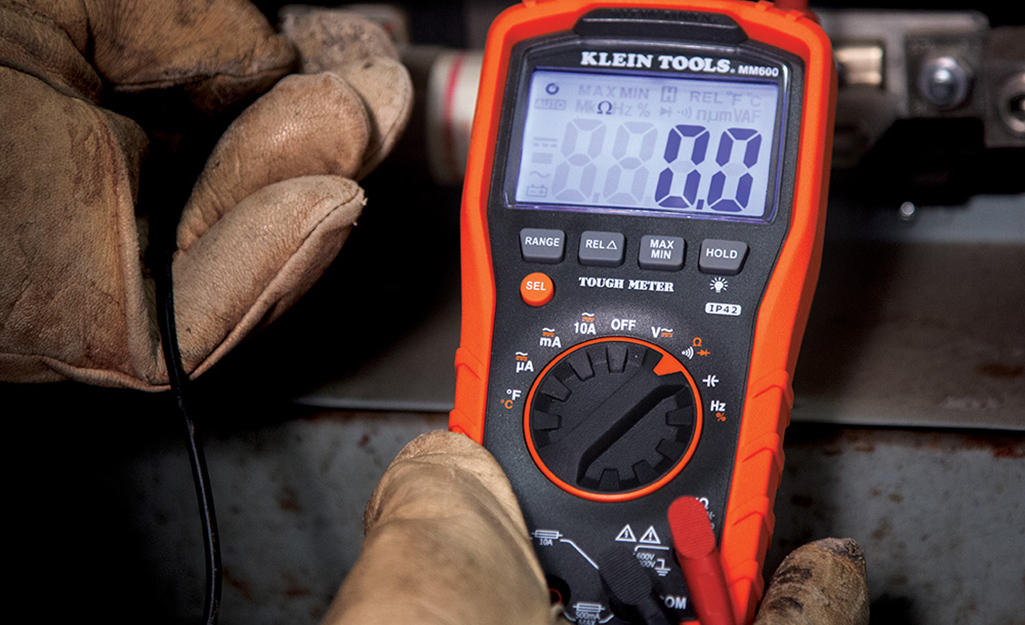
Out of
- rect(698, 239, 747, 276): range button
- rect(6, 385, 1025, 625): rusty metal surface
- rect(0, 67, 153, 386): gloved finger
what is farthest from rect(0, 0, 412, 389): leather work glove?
rect(698, 239, 747, 276): range button

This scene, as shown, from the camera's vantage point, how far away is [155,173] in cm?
69

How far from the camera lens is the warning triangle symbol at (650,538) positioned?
514 millimetres

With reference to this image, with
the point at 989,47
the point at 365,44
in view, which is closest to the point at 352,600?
the point at 365,44

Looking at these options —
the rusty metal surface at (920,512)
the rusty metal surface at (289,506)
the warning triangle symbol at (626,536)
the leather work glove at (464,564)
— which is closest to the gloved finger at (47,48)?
the rusty metal surface at (289,506)

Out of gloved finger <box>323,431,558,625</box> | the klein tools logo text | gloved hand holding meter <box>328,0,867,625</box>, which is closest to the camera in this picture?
gloved finger <box>323,431,558,625</box>

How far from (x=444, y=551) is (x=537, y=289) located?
0.69ft

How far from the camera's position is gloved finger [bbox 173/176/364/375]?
1.95ft

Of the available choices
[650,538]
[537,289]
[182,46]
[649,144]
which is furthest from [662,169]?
[182,46]

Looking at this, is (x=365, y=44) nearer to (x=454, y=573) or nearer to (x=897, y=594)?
(x=454, y=573)

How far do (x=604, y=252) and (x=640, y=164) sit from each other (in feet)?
0.25

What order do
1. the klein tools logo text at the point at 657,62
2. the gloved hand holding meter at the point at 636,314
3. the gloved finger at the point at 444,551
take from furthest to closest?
1. the klein tools logo text at the point at 657,62
2. the gloved hand holding meter at the point at 636,314
3. the gloved finger at the point at 444,551

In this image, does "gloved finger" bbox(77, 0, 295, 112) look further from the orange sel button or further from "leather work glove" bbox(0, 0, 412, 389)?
the orange sel button

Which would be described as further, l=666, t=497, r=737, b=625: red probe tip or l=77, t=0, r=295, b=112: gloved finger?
l=77, t=0, r=295, b=112: gloved finger

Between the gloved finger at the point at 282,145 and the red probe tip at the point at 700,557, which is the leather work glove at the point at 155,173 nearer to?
the gloved finger at the point at 282,145
